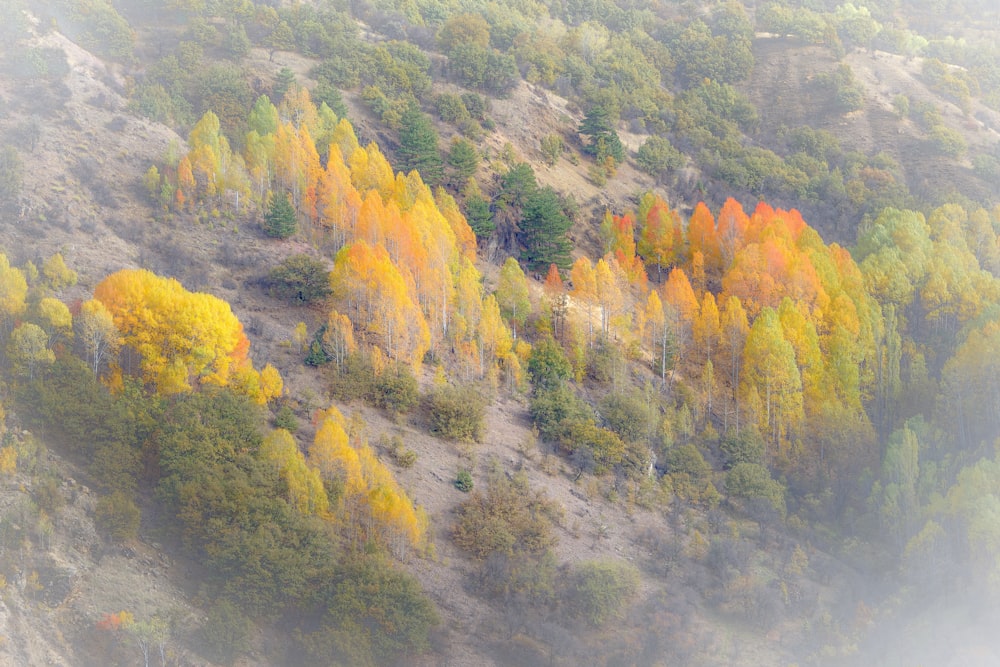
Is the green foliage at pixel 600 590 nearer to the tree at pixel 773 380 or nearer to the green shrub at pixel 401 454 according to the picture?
the green shrub at pixel 401 454

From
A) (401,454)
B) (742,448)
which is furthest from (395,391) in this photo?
(742,448)

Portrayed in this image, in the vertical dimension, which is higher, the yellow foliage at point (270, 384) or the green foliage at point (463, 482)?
the yellow foliage at point (270, 384)

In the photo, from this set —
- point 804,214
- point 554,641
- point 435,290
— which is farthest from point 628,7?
point 554,641

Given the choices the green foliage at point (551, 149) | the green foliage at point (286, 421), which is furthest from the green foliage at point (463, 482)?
the green foliage at point (551, 149)

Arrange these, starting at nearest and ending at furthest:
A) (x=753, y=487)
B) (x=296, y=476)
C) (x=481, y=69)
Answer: (x=296, y=476)
(x=753, y=487)
(x=481, y=69)

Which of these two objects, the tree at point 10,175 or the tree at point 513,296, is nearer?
the tree at point 10,175

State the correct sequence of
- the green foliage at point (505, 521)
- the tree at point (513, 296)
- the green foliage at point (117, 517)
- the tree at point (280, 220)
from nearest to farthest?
the green foliage at point (117, 517), the green foliage at point (505, 521), the tree at point (280, 220), the tree at point (513, 296)

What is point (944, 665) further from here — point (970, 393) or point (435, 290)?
point (435, 290)

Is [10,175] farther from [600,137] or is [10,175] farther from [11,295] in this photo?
[600,137]

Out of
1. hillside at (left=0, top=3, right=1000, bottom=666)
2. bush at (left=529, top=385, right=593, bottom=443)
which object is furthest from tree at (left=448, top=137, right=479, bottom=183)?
bush at (left=529, top=385, right=593, bottom=443)
